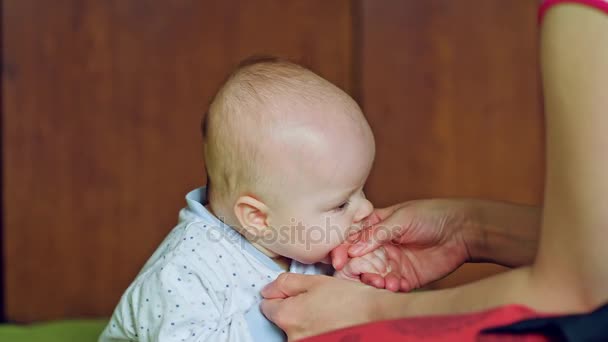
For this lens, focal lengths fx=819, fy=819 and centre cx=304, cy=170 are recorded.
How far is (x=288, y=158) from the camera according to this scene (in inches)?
43.6

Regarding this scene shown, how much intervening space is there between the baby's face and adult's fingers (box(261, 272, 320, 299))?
0.07 metres

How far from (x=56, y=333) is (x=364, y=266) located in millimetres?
608

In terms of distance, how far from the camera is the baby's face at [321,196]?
1110 millimetres

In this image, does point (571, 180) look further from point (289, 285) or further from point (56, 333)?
point (56, 333)

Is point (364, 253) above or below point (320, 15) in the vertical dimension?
below

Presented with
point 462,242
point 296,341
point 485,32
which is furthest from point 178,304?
point 485,32

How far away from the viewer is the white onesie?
1.05m

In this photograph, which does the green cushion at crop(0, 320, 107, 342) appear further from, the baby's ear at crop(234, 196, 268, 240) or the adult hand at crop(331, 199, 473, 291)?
the adult hand at crop(331, 199, 473, 291)

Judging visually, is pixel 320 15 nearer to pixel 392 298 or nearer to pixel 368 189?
pixel 368 189

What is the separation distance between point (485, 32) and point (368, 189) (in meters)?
0.61

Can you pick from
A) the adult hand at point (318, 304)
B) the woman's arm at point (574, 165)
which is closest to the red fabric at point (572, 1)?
the woman's arm at point (574, 165)

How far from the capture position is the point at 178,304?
1040mm

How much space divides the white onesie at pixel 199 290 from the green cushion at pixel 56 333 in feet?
0.82

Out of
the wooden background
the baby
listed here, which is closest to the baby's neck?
the baby
